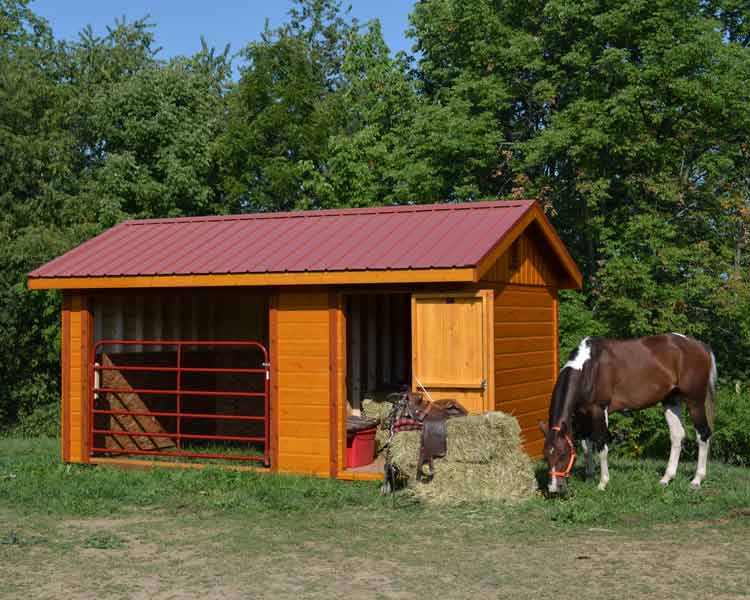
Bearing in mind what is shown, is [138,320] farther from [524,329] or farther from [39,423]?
[39,423]

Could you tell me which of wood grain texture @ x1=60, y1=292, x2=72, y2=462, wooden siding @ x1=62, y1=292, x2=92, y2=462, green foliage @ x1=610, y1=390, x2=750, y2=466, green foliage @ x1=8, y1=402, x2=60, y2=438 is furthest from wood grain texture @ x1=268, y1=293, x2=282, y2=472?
green foliage @ x1=8, y1=402, x2=60, y2=438

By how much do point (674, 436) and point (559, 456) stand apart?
2.18 meters

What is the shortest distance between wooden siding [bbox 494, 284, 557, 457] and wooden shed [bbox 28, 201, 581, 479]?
0.04 m

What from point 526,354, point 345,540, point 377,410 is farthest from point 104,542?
point 526,354

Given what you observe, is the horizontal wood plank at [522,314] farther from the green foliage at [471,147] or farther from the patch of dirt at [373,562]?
the green foliage at [471,147]

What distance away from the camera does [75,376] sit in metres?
12.6

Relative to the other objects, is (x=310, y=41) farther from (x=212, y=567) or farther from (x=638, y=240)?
(x=212, y=567)

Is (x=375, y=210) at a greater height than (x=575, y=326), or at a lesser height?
greater

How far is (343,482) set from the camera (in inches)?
428

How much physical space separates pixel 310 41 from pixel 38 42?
9.73 meters

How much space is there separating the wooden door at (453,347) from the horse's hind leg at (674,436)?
2054 millimetres

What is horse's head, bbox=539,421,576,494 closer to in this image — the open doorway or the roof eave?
the roof eave

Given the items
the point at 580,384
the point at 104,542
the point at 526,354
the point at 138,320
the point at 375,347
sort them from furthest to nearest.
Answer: the point at 375,347, the point at 138,320, the point at 526,354, the point at 580,384, the point at 104,542

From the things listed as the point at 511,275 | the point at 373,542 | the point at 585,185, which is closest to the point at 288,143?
the point at 585,185
